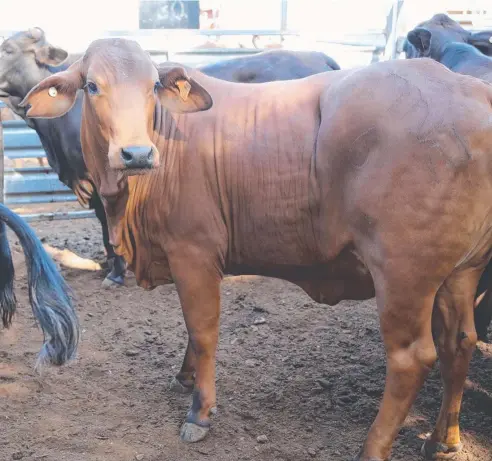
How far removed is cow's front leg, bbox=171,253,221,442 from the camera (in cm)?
317

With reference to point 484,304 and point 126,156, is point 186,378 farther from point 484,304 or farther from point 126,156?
point 484,304

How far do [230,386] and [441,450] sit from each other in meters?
1.25

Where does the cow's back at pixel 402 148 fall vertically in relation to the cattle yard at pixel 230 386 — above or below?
above

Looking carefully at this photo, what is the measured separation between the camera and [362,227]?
2693 millimetres

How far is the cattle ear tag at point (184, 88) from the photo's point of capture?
3109 millimetres

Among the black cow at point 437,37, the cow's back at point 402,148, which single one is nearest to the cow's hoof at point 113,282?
the cow's back at point 402,148

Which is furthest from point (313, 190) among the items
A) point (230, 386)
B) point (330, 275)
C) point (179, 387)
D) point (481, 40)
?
point (481, 40)

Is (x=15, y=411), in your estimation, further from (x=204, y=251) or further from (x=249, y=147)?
(x=249, y=147)

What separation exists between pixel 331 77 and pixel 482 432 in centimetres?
192

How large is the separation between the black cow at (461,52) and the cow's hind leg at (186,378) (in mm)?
1655

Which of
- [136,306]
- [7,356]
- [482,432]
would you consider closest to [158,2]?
[136,306]

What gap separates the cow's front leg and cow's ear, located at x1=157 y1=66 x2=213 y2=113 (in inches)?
29.1

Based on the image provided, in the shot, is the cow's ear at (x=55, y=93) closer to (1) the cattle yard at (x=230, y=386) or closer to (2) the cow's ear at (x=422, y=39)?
(1) the cattle yard at (x=230, y=386)

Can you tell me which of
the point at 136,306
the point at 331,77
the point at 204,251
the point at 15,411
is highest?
the point at 331,77
